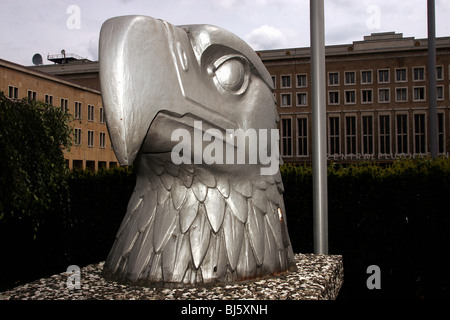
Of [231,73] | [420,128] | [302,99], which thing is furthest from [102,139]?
[231,73]

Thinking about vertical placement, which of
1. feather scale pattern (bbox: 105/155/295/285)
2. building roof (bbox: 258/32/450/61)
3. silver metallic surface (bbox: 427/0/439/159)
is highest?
building roof (bbox: 258/32/450/61)

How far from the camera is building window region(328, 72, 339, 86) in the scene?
4853 centimetres

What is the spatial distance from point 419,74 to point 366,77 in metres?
5.46

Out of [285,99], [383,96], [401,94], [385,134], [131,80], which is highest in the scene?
[285,99]

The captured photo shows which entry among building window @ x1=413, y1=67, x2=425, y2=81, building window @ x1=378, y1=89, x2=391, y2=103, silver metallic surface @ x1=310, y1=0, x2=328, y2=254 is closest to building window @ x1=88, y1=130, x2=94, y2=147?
building window @ x1=378, y1=89, x2=391, y2=103

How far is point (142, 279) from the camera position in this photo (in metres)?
2.53

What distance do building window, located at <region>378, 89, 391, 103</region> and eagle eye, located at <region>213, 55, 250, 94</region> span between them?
4885 centimetres

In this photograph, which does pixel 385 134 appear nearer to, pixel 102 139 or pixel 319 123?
pixel 102 139

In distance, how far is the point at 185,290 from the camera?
7.91 feet

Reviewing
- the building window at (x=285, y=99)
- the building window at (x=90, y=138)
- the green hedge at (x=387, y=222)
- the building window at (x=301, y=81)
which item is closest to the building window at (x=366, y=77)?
the building window at (x=301, y=81)

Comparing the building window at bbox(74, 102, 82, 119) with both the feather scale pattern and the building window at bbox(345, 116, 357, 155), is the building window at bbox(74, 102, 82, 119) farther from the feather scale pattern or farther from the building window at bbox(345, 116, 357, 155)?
the feather scale pattern

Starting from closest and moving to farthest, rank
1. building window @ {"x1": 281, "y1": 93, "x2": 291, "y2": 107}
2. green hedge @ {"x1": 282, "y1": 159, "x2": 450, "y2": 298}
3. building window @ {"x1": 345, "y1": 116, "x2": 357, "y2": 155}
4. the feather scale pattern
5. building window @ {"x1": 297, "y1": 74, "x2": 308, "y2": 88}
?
the feather scale pattern → green hedge @ {"x1": 282, "y1": 159, "x2": 450, "y2": 298} → building window @ {"x1": 297, "y1": 74, "x2": 308, "y2": 88} → building window @ {"x1": 345, "y1": 116, "x2": 357, "y2": 155} → building window @ {"x1": 281, "y1": 93, "x2": 291, "y2": 107}

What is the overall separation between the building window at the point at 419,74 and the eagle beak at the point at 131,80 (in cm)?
4963

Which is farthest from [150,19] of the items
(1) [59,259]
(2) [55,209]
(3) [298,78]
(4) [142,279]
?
(3) [298,78]
